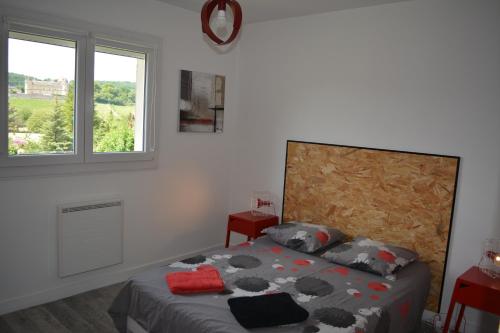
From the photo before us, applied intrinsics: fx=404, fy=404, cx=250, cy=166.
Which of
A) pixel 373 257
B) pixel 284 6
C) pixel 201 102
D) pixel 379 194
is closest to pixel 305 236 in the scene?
pixel 373 257

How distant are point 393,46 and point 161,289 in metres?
2.66

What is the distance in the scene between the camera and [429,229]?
3268 millimetres

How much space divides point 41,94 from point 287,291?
7.76ft

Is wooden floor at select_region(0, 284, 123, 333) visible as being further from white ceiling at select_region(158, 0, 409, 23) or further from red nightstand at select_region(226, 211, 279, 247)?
white ceiling at select_region(158, 0, 409, 23)

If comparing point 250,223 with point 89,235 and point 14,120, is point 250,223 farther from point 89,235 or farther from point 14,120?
point 14,120

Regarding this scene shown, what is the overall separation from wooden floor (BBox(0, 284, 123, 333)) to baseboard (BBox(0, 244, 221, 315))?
43 mm

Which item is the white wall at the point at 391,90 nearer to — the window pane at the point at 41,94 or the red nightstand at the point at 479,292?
the red nightstand at the point at 479,292

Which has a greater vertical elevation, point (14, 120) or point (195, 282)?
point (14, 120)

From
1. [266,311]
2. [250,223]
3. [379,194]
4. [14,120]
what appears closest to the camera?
[266,311]

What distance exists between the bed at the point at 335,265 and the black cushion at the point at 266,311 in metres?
0.04

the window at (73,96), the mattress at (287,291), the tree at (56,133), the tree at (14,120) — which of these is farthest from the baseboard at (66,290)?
the tree at (14,120)

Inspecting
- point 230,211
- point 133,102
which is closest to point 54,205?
point 133,102

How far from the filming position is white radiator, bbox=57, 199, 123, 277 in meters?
3.27

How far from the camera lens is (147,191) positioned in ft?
12.8
